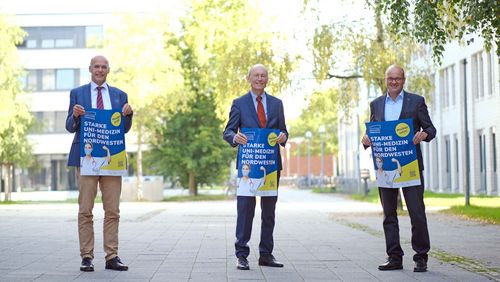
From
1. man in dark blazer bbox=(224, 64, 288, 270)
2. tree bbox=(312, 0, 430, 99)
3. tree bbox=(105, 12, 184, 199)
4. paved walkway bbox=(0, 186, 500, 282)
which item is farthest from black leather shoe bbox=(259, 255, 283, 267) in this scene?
tree bbox=(105, 12, 184, 199)

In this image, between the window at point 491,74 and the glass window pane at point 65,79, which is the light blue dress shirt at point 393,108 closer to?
the window at point 491,74

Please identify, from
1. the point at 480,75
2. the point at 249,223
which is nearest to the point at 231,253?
the point at 249,223

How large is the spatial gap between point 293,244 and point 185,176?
118ft

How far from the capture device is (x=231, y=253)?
12.6 meters

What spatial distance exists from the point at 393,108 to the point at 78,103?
3218mm

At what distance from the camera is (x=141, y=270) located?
10219mm

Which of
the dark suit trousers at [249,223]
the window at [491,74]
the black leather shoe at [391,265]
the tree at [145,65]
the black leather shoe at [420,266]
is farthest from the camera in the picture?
the tree at [145,65]

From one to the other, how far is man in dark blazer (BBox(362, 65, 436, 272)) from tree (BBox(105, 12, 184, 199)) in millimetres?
34559

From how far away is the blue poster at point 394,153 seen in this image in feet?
33.0

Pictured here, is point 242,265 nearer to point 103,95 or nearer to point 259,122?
point 259,122

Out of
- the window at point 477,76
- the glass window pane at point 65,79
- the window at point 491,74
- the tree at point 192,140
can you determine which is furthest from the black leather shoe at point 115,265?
the glass window pane at point 65,79

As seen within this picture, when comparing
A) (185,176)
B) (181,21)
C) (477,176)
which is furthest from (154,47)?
(477,176)

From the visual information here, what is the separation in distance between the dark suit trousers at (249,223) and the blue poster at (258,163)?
0.39 ft

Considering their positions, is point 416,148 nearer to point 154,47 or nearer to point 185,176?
point 154,47
